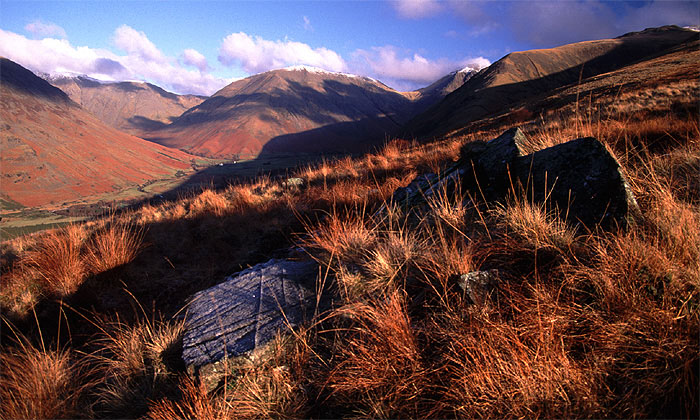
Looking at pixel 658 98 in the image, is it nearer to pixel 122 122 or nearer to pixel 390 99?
pixel 390 99

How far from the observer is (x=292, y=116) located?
130 meters

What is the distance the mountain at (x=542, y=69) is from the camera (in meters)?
66.2

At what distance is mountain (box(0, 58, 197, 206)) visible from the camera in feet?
172

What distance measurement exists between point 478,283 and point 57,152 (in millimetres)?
91212

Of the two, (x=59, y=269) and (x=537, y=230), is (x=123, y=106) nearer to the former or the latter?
(x=59, y=269)

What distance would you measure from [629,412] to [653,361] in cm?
24

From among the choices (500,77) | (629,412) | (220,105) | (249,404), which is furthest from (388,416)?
(220,105)

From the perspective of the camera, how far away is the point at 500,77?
2977 inches

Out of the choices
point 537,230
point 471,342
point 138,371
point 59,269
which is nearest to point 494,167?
point 537,230

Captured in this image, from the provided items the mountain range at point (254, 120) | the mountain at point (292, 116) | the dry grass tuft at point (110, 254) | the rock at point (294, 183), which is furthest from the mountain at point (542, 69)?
the dry grass tuft at point (110, 254)

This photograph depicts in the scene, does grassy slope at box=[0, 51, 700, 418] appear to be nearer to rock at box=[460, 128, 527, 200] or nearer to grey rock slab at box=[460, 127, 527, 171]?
rock at box=[460, 128, 527, 200]

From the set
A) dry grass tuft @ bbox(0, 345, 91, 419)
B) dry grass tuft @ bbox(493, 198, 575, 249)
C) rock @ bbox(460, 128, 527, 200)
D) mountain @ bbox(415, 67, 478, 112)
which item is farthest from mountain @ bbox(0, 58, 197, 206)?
mountain @ bbox(415, 67, 478, 112)

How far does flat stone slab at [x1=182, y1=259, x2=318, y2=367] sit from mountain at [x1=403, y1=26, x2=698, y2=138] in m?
65.0

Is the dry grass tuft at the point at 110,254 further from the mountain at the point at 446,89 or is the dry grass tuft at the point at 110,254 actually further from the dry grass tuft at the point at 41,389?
the mountain at the point at 446,89
